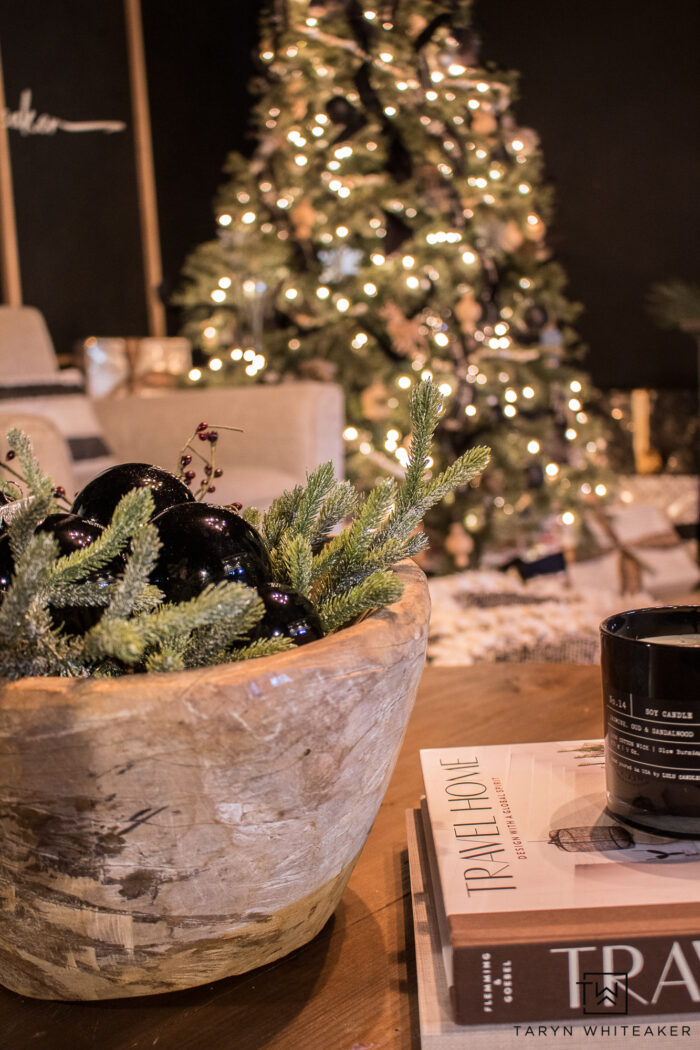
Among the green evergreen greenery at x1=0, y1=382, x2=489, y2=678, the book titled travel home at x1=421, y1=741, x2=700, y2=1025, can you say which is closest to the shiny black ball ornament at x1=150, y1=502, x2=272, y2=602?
the green evergreen greenery at x1=0, y1=382, x2=489, y2=678

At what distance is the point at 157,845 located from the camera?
34 centimetres

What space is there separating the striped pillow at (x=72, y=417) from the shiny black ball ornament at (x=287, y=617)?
69.6 inches

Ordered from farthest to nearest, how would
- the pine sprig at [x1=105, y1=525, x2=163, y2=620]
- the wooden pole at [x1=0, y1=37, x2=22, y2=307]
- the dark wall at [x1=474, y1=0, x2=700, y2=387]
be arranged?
the dark wall at [x1=474, y1=0, x2=700, y2=387] → the wooden pole at [x1=0, y1=37, x2=22, y2=307] → the pine sprig at [x1=105, y1=525, x2=163, y2=620]

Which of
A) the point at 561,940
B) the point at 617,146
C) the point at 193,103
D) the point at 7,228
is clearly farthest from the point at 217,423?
the point at 617,146

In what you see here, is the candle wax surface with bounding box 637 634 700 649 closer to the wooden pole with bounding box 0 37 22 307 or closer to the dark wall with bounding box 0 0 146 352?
the wooden pole with bounding box 0 37 22 307

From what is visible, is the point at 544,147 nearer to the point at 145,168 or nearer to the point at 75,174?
the point at 145,168

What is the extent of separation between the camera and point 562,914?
1.18 ft

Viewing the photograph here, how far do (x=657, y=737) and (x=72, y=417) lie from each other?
80.6 inches

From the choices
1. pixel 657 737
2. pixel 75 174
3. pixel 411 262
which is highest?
pixel 75 174

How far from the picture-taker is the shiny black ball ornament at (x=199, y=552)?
0.40 m

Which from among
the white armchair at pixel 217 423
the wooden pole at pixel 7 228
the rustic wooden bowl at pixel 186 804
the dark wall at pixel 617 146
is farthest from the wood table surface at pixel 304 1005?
the dark wall at pixel 617 146

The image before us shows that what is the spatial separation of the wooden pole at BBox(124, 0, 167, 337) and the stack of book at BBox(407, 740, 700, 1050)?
3.66 meters

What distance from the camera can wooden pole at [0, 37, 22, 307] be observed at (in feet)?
11.1

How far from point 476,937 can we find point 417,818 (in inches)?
7.2
